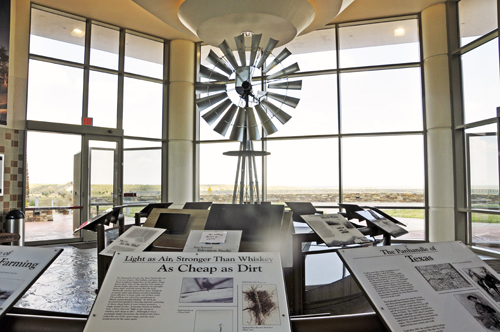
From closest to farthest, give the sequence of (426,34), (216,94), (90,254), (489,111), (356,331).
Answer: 1. (356,331)
2. (216,94)
3. (90,254)
4. (489,111)
5. (426,34)

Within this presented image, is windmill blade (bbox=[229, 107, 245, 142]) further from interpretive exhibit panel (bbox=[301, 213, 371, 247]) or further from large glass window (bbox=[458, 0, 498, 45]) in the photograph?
large glass window (bbox=[458, 0, 498, 45])

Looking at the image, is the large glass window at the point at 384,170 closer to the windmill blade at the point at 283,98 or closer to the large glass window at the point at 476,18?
the large glass window at the point at 476,18

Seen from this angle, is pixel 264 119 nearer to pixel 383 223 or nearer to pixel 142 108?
pixel 383 223

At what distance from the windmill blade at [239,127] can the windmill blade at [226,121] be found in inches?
3.7

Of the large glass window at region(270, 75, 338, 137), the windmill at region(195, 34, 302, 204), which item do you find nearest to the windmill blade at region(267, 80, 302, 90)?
the windmill at region(195, 34, 302, 204)

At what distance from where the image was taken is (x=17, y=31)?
6031mm

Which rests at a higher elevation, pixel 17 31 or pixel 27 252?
pixel 17 31

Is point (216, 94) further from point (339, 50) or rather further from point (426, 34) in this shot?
point (426, 34)

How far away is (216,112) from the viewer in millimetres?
4586

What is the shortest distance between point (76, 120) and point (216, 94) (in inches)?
141

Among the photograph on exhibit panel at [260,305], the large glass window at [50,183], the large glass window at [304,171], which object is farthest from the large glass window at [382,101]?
the photograph on exhibit panel at [260,305]

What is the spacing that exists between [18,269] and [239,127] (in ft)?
11.4

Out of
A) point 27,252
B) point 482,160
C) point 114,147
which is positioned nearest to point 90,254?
point 114,147

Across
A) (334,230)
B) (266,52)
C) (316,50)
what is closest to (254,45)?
(266,52)
